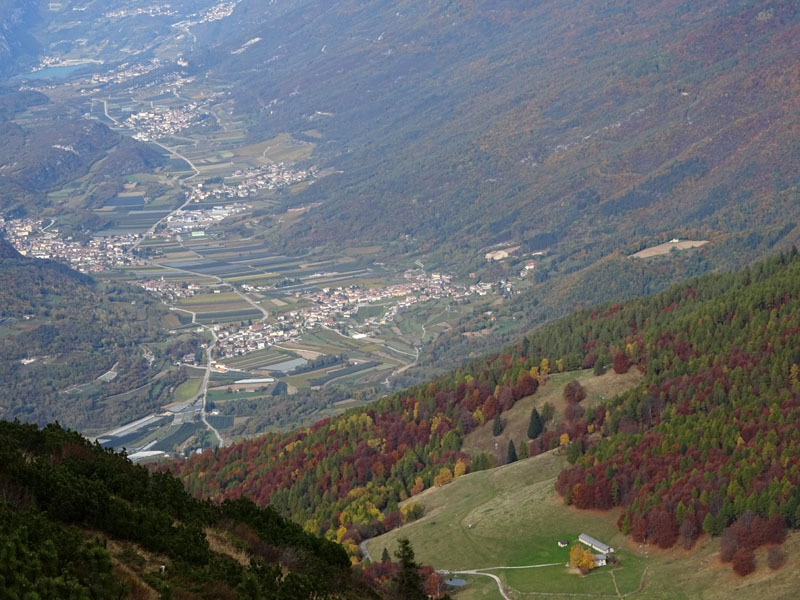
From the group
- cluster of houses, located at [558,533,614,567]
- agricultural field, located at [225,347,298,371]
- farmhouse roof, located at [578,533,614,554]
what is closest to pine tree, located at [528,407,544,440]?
cluster of houses, located at [558,533,614,567]

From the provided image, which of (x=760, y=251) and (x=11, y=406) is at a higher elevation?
(x=11, y=406)

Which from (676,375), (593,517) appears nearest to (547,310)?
(676,375)

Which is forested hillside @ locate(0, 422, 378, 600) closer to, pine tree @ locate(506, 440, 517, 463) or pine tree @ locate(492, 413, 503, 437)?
pine tree @ locate(506, 440, 517, 463)

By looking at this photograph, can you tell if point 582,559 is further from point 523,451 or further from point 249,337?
point 249,337

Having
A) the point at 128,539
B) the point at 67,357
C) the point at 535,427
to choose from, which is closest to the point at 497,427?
the point at 535,427

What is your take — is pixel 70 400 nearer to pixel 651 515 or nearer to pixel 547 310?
pixel 547 310
